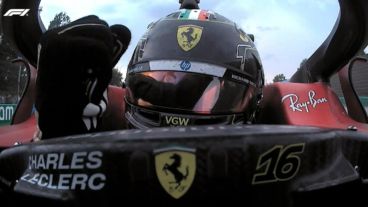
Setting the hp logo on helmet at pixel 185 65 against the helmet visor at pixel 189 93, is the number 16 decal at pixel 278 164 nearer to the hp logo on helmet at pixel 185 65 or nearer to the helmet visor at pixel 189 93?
the helmet visor at pixel 189 93

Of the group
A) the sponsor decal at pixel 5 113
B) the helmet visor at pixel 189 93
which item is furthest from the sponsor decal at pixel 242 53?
the sponsor decal at pixel 5 113

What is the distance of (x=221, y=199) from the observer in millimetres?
1275

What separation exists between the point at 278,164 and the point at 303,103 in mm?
1760

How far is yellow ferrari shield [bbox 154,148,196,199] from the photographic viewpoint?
4.08 feet

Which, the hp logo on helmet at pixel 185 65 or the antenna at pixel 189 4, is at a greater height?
the antenna at pixel 189 4

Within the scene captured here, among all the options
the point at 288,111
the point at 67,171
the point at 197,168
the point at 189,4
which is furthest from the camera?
the point at 189,4

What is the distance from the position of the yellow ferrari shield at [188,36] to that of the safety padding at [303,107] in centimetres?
66

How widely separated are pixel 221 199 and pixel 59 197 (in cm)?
41

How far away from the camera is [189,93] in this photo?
2.30 m

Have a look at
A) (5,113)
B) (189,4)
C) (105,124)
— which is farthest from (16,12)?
(5,113)

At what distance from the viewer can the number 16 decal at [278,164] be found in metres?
1.28

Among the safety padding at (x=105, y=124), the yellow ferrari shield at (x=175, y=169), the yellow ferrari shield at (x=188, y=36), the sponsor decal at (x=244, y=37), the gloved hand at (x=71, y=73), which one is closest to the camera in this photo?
the yellow ferrari shield at (x=175, y=169)

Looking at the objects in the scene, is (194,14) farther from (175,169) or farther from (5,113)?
(5,113)

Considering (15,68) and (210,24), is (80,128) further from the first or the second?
(15,68)
